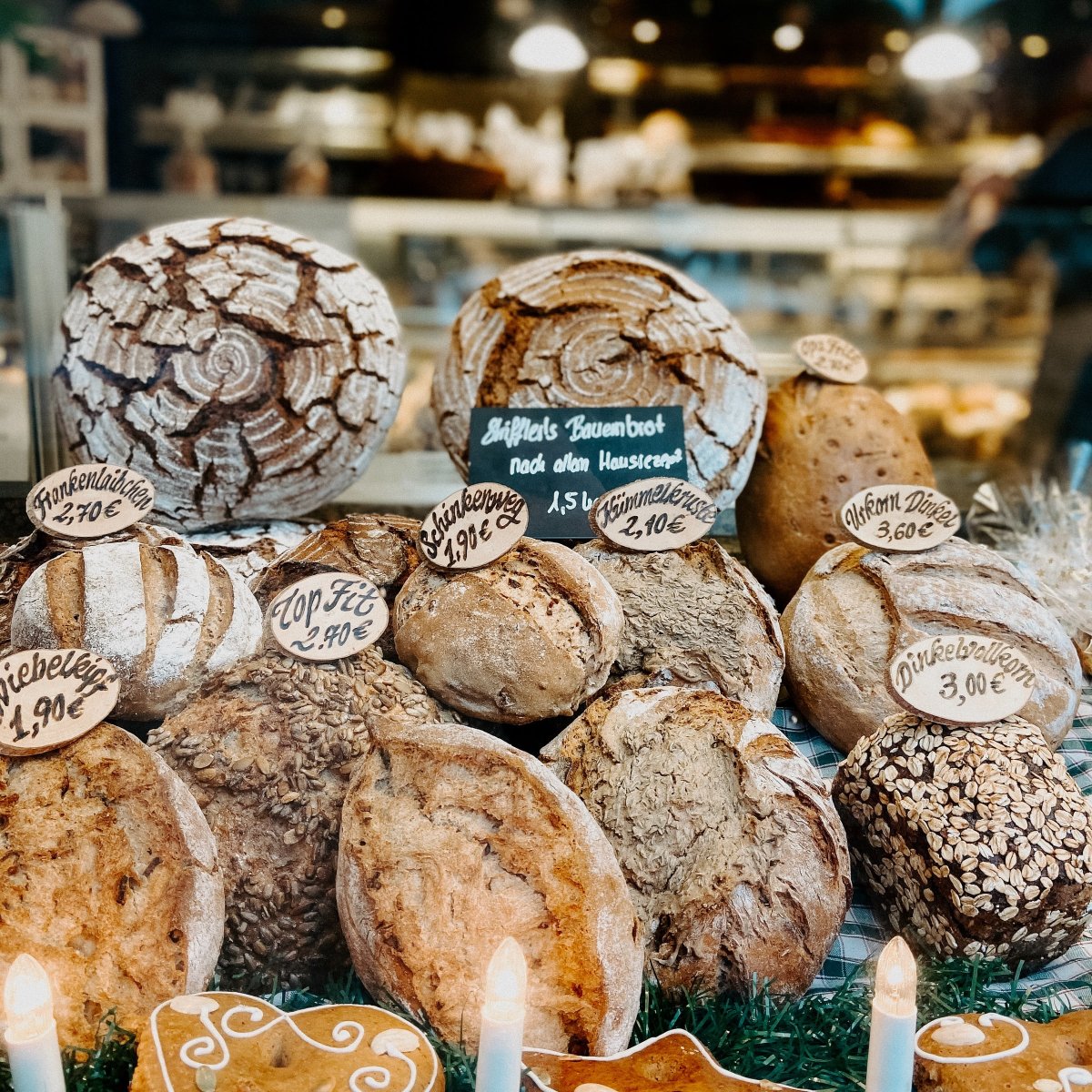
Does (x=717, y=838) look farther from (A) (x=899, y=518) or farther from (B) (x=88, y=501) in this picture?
(B) (x=88, y=501)

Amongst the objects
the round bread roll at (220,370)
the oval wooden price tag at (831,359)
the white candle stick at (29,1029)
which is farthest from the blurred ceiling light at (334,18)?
the white candle stick at (29,1029)

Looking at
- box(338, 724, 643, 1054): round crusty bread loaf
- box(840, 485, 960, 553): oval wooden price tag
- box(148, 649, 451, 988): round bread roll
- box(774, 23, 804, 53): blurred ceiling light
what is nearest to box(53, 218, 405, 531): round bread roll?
A: box(148, 649, 451, 988): round bread roll

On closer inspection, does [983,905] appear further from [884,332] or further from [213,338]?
[884,332]

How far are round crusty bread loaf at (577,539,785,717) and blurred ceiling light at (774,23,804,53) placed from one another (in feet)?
21.6

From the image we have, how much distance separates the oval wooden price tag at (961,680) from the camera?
158 centimetres

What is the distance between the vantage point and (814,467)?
7.25 feet

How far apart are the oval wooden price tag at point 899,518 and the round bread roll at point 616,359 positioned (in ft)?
0.94

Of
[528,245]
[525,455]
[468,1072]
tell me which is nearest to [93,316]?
[525,455]

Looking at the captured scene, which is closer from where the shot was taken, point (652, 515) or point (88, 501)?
point (88, 501)

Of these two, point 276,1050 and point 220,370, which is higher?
point 220,370

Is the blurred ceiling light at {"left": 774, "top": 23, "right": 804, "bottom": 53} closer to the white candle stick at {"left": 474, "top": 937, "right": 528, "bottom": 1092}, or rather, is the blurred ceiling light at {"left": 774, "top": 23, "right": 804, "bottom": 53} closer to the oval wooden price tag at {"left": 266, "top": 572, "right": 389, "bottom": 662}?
the oval wooden price tag at {"left": 266, "top": 572, "right": 389, "bottom": 662}

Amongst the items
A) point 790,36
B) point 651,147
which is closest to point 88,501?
point 651,147

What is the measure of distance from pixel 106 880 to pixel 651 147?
6.23 meters

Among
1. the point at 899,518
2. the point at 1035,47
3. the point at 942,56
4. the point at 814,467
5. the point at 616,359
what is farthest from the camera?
the point at 1035,47
